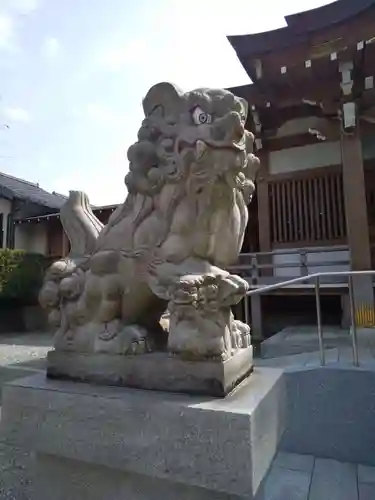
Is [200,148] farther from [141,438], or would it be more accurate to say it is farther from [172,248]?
[141,438]

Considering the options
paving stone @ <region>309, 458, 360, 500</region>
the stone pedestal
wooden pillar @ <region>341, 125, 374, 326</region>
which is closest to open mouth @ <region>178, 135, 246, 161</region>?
the stone pedestal

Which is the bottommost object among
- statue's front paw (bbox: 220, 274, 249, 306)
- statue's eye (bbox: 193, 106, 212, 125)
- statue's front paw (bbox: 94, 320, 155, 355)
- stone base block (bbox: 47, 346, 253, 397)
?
stone base block (bbox: 47, 346, 253, 397)

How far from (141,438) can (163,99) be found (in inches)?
52.1

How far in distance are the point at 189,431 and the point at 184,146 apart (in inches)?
41.1

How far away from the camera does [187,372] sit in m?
1.32

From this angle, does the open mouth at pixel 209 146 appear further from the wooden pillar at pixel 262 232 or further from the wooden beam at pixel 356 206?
the wooden pillar at pixel 262 232

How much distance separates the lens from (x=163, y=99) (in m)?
1.50

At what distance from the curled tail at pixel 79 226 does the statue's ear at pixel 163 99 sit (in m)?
0.58

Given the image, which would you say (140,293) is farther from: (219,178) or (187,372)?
(219,178)

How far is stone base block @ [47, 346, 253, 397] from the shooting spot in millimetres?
1291

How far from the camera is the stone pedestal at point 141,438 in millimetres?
1148

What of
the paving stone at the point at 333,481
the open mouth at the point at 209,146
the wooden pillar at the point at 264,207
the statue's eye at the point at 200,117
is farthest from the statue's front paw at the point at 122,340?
the wooden pillar at the point at 264,207

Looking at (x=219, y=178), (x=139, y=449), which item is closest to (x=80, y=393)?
(x=139, y=449)

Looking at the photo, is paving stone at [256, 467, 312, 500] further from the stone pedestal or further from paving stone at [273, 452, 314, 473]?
the stone pedestal
